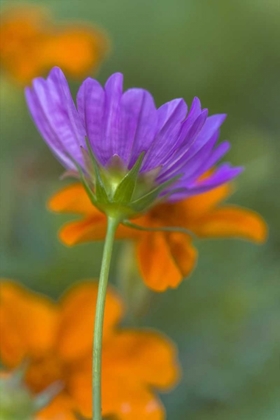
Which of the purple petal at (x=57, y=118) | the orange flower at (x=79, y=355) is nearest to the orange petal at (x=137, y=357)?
the orange flower at (x=79, y=355)

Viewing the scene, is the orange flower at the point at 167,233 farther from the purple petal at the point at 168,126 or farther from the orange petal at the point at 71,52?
the orange petal at the point at 71,52

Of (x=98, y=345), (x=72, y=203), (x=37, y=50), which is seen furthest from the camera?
(x=37, y=50)

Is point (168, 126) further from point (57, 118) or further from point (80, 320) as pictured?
point (80, 320)

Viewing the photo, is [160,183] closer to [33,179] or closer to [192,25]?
[33,179]

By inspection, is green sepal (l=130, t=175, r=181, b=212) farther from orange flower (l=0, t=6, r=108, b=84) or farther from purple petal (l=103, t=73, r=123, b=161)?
orange flower (l=0, t=6, r=108, b=84)

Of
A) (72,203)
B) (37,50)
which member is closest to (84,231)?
(72,203)

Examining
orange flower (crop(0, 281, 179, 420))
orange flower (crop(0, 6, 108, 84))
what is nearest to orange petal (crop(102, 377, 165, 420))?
orange flower (crop(0, 281, 179, 420))
